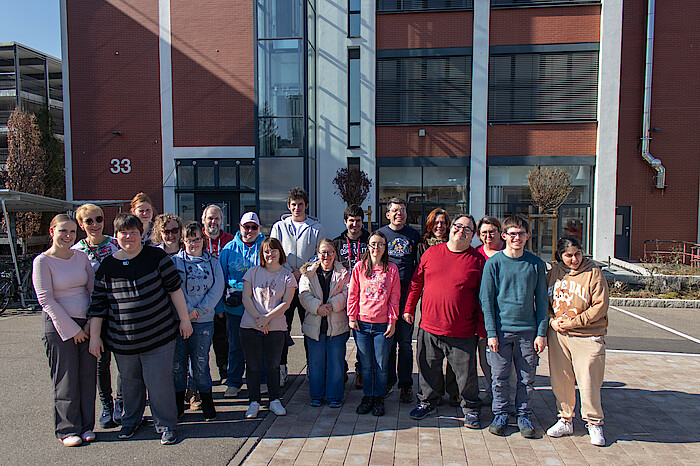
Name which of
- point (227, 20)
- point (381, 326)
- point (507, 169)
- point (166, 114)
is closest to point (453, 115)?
point (507, 169)

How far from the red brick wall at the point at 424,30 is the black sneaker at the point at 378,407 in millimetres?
15603

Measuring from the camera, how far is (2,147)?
34.8 metres

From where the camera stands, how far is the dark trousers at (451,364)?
13.9ft

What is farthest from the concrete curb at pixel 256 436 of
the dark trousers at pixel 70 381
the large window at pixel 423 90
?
the large window at pixel 423 90

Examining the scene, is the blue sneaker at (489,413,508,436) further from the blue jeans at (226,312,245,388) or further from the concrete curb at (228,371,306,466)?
the blue jeans at (226,312,245,388)

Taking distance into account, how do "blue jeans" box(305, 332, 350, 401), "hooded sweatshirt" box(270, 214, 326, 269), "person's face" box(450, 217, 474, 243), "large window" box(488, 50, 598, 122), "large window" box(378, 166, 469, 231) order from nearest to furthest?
"person's face" box(450, 217, 474, 243) → "blue jeans" box(305, 332, 350, 401) → "hooded sweatshirt" box(270, 214, 326, 269) → "large window" box(488, 50, 598, 122) → "large window" box(378, 166, 469, 231)

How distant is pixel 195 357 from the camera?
4.35 m

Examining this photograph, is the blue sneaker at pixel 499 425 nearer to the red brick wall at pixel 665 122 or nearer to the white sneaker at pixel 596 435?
the white sneaker at pixel 596 435

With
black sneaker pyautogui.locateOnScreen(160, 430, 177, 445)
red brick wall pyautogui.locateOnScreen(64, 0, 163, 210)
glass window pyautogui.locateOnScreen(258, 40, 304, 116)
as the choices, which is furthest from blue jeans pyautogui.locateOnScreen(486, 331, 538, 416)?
red brick wall pyautogui.locateOnScreen(64, 0, 163, 210)

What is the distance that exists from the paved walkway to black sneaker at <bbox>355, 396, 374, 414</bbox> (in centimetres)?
6

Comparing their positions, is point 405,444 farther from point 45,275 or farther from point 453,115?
point 453,115

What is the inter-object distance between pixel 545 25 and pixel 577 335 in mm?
16227

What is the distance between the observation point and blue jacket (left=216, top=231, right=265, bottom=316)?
4.83m

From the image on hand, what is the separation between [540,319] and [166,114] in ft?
56.5
